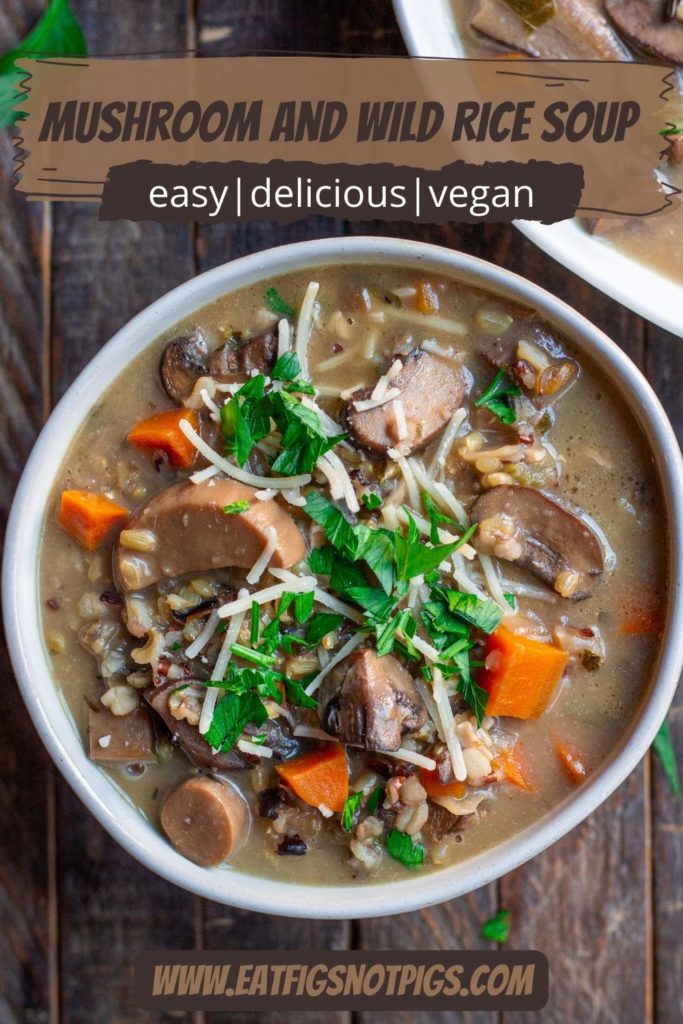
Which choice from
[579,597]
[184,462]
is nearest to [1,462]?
[184,462]

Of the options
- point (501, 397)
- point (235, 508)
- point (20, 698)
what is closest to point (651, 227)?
point (501, 397)

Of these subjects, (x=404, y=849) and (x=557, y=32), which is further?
(x=557, y=32)

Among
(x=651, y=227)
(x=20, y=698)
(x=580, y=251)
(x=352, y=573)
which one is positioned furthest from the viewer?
(x=20, y=698)

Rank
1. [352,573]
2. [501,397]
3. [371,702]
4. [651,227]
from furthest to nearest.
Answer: [651,227]
[501,397]
[352,573]
[371,702]

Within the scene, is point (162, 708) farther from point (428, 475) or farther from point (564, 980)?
point (564, 980)

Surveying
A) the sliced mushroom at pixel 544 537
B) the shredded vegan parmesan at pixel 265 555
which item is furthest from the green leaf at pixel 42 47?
the sliced mushroom at pixel 544 537

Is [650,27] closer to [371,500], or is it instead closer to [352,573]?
[371,500]

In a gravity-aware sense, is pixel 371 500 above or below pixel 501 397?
below

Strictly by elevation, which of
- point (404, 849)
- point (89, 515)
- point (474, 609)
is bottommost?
point (404, 849)

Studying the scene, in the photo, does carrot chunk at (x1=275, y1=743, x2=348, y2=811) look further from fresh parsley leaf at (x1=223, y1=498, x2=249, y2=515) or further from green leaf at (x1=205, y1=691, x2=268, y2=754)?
fresh parsley leaf at (x1=223, y1=498, x2=249, y2=515)
